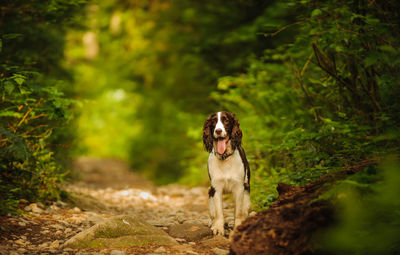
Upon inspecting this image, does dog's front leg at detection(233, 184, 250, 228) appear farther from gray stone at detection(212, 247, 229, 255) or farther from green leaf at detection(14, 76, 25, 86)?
green leaf at detection(14, 76, 25, 86)

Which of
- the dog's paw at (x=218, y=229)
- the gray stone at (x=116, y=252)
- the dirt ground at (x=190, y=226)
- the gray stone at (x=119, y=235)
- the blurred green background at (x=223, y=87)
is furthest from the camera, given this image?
the dog's paw at (x=218, y=229)

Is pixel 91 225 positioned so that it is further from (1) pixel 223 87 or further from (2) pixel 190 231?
(1) pixel 223 87

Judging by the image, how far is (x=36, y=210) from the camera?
4938 mm

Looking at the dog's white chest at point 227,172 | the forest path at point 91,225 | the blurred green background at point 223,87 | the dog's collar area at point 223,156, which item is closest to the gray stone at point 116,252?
the forest path at point 91,225

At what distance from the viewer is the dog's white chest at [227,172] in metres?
4.22

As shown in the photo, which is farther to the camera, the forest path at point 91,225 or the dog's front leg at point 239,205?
the dog's front leg at point 239,205

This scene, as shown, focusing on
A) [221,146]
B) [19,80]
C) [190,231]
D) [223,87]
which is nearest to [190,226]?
[190,231]

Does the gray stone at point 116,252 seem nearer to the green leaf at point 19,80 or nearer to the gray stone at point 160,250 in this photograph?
the gray stone at point 160,250

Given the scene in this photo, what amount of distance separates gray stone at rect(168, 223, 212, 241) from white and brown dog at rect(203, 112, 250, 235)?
0.12 meters

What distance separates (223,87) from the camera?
7.96 metres

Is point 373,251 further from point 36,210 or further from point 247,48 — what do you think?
point 247,48

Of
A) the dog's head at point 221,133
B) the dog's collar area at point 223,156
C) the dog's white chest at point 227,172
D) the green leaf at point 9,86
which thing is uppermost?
the green leaf at point 9,86

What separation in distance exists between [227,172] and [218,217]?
53 cm

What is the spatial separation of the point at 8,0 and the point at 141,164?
1029 centimetres
